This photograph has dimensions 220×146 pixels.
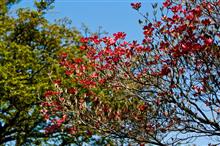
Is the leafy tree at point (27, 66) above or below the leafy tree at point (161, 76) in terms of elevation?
above

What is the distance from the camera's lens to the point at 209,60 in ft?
31.1

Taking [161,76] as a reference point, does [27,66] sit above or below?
above

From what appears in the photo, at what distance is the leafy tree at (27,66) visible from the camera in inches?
773

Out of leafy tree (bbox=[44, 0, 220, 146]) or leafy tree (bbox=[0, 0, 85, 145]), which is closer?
leafy tree (bbox=[44, 0, 220, 146])

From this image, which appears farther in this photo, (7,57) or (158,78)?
(7,57)

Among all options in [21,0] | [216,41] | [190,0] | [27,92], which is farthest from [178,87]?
[21,0]

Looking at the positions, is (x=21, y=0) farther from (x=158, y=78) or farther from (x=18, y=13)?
(x=158, y=78)

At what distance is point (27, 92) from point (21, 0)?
19.8ft

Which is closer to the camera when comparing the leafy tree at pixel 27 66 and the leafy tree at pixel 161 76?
the leafy tree at pixel 161 76

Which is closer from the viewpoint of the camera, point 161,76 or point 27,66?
point 161,76

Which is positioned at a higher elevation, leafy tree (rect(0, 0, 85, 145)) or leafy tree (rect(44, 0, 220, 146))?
leafy tree (rect(0, 0, 85, 145))

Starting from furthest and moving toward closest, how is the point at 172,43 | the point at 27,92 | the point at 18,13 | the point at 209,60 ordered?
the point at 18,13 < the point at 27,92 < the point at 172,43 < the point at 209,60

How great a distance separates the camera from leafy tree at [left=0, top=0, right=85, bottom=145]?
19625mm

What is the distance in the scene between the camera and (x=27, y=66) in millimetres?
20406
